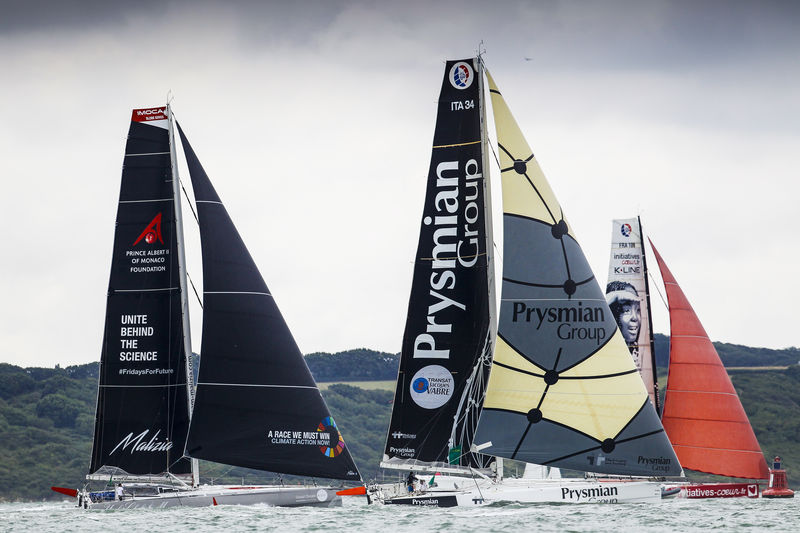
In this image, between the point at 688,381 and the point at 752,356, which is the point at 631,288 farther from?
the point at 752,356

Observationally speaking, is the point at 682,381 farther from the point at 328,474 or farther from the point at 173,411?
the point at 173,411

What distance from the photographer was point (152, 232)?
35.7 m

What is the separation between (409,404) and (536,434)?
3.77m

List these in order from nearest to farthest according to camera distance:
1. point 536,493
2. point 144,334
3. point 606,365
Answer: point 536,493, point 606,365, point 144,334

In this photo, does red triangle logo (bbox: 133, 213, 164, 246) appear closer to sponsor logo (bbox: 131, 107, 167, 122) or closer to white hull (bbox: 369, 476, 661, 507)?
sponsor logo (bbox: 131, 107, 167, 122)

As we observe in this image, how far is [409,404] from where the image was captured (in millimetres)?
34250

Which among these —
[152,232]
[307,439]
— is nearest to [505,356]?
[307,439]

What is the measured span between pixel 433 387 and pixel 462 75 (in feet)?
25.7

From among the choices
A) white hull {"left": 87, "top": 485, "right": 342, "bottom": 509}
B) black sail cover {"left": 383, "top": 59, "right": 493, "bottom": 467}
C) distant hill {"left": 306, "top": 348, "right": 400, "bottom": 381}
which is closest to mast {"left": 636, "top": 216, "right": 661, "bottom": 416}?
black sail cover {"left": 383, "top": 59, "right": 493, "bottom": 467}

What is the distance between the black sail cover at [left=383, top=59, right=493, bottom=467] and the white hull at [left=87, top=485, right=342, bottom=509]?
6.87 feet

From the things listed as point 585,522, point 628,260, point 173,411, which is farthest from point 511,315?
point 628,260

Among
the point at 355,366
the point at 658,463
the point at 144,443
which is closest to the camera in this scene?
the point at 658,463

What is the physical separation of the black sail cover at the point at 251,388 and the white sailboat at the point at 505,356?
1.98 meters

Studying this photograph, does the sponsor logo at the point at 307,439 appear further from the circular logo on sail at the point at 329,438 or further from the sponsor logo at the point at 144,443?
the sponsor logo at the point at 144,443
